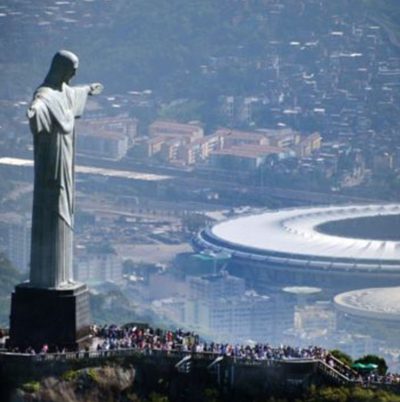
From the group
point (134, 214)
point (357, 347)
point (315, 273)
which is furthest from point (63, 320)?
point (134, 214)

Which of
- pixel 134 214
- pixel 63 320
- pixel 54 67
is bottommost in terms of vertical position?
pixel 134 214

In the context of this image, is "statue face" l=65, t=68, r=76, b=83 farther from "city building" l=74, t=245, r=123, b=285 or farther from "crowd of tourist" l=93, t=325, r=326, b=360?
"city building" l=74, t=245, r=123, b=285

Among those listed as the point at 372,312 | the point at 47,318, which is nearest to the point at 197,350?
the point at 47,318

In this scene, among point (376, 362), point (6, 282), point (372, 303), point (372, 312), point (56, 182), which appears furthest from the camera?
point (372, 303)

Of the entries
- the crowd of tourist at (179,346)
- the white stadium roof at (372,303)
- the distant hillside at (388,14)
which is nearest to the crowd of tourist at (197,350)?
the crowd of tourist at (179,346)

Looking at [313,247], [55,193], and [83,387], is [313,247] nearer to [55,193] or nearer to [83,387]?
[55,193]

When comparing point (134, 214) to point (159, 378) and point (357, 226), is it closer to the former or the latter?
point (357, 226)
